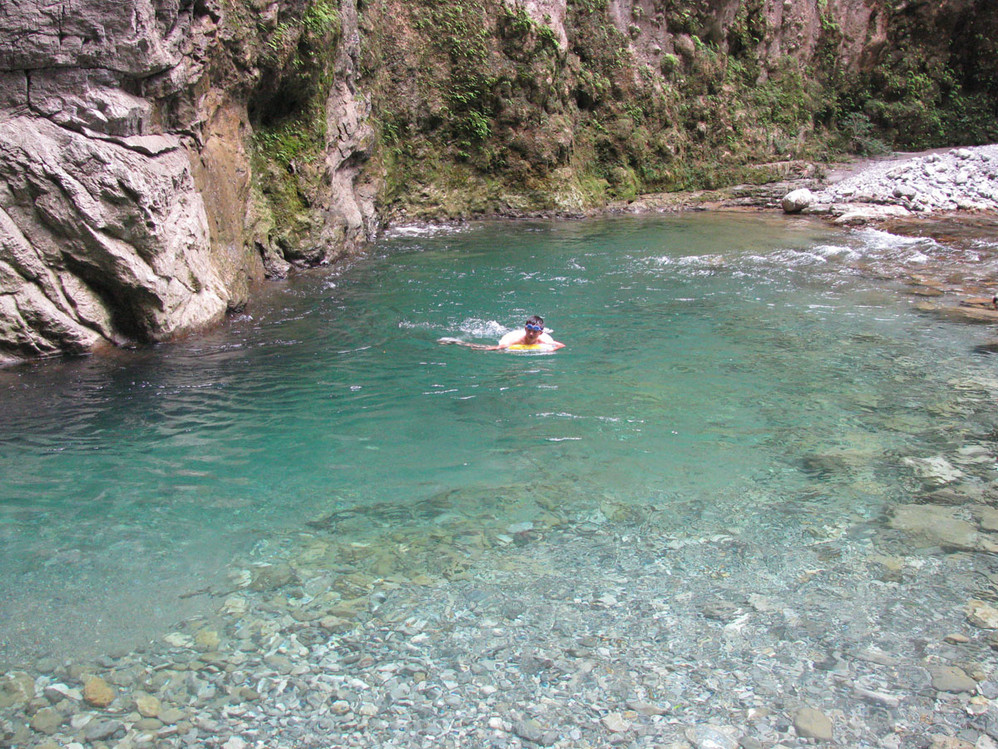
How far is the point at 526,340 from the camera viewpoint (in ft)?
27.7

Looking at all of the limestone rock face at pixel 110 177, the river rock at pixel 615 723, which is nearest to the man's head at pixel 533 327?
the limestone rock face at pixel 110 177

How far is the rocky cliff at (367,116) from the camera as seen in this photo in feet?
25.0

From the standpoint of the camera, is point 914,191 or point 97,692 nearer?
point 97,692

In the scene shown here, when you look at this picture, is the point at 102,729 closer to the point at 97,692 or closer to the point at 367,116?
the point at 97,692

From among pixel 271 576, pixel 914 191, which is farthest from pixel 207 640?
pixel 914 191

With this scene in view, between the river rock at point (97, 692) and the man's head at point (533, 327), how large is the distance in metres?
5.51

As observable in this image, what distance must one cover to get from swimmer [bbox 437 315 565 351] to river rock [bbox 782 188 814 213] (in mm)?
13140

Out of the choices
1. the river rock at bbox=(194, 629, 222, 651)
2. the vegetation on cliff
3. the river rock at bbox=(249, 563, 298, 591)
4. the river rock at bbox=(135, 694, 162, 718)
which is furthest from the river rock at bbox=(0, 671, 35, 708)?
the vegetation on cliff

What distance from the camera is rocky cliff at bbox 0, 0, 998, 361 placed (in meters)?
7.62

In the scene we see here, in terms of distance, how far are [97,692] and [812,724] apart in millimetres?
3339

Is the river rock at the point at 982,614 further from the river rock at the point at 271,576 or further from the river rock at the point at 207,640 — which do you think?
the river rock at the point at 207,640

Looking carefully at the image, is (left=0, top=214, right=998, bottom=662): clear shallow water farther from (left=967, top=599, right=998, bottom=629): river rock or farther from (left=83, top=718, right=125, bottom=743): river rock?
(left=967, top=599, right=998, bottom=629): river rock

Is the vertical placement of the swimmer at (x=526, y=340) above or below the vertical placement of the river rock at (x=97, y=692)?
below

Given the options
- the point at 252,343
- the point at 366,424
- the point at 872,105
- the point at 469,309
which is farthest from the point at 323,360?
the point at 872,105
